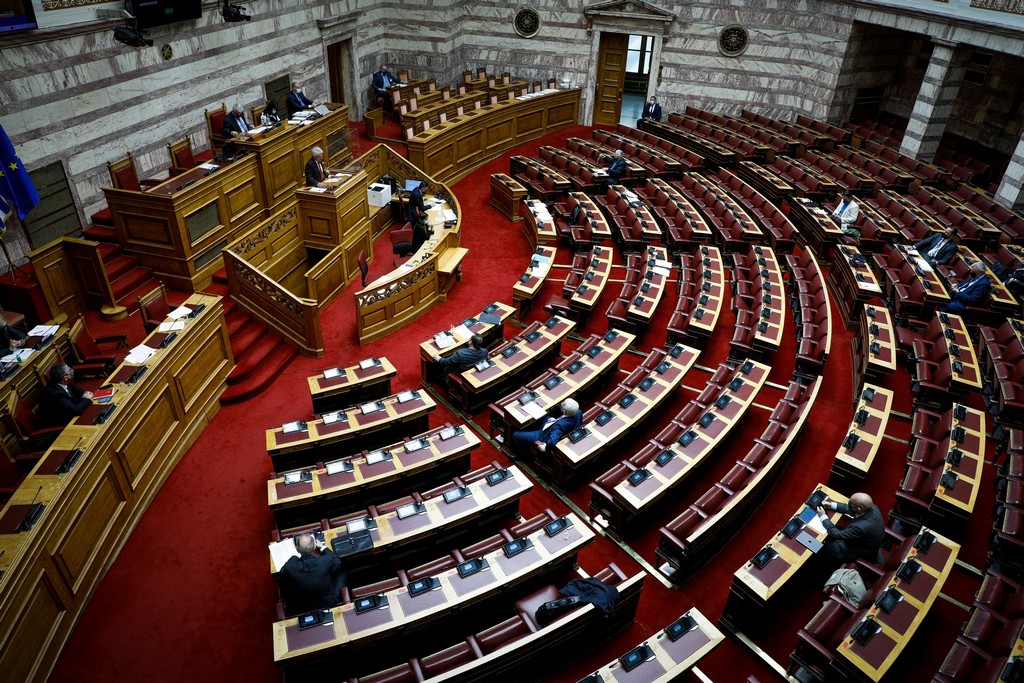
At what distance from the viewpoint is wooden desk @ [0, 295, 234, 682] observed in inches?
202

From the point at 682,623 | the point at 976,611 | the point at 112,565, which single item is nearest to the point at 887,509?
the point at 976,611

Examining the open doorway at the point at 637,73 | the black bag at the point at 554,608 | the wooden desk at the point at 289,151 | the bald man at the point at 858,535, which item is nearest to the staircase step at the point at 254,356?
the wooden desk at the point at 289,151

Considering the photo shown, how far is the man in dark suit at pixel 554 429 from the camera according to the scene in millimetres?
7234

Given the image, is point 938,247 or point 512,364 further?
point 938,247

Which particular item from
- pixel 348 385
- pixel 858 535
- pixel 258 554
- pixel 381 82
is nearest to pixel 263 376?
pixel 348 385

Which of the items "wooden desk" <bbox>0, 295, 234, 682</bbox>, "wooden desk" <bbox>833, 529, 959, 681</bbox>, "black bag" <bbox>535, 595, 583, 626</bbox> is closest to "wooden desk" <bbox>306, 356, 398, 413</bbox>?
"wooden desk" <bbox>0, 295, 234, 682</bbox>

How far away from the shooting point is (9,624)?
4891 mm

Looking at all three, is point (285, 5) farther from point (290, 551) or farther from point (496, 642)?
point (496, 642)

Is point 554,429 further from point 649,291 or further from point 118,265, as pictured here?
point 118,265

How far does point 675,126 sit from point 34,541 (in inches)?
684

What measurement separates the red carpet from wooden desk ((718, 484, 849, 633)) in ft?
0.88

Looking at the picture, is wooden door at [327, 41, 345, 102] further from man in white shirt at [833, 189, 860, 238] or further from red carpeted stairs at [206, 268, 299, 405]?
man in white shirt at [833, 189, 860, 238]

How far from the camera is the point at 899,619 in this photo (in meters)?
5.29

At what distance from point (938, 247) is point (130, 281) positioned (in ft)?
43.7
